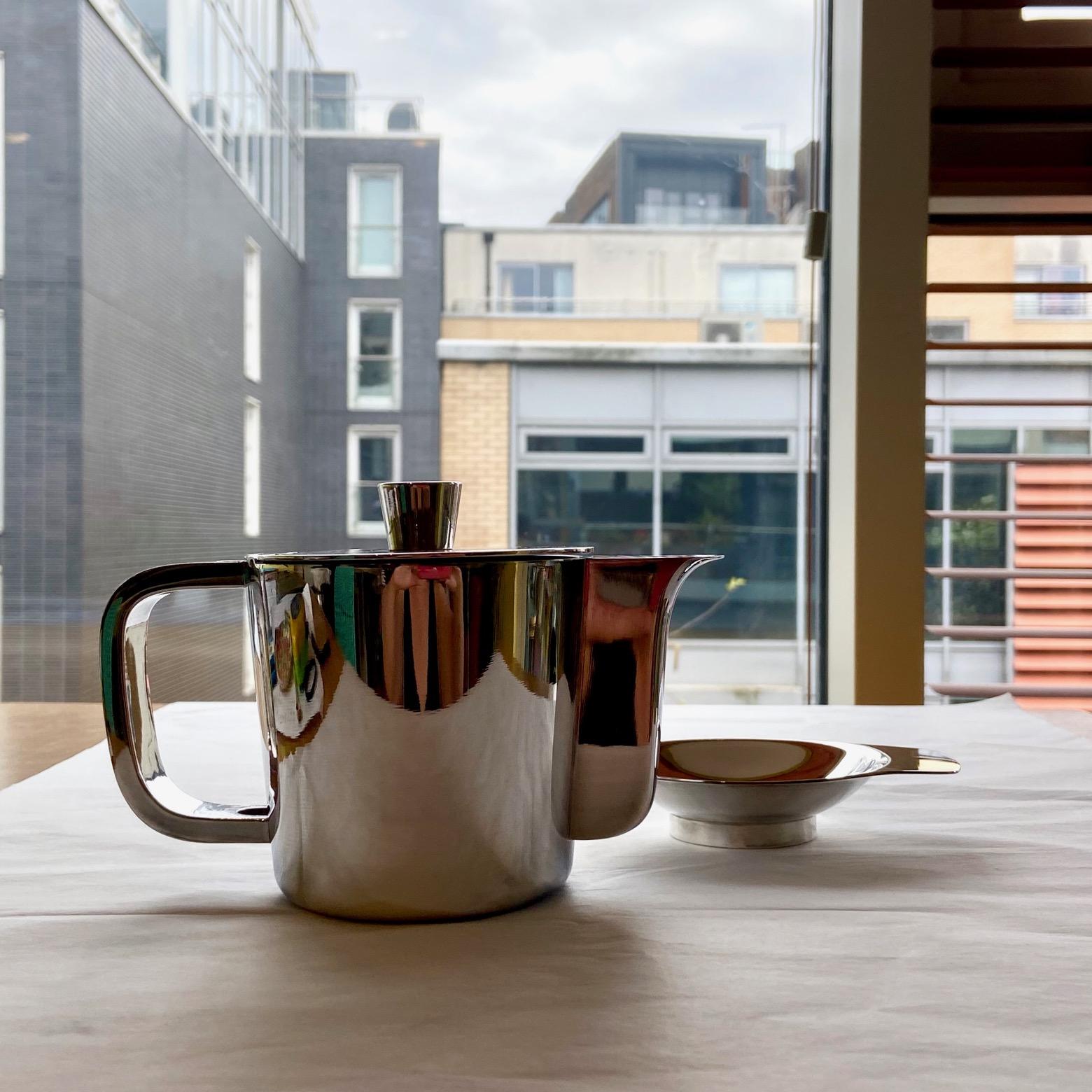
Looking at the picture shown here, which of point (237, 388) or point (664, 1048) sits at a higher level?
point (237, 388)

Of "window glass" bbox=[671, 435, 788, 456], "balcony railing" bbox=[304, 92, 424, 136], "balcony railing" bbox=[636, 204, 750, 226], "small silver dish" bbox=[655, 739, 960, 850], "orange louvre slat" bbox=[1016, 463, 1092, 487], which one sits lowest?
"small silver dish" bbox=[655, 739, 960, 850]

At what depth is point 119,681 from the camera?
35 centimetres

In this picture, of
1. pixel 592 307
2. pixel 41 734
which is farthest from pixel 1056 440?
pixel 41 734

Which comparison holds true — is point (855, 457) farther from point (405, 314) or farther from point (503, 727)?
point (405, 314)

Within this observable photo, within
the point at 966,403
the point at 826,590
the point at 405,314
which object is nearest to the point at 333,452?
the point at 405,314

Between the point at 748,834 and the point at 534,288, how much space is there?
6.65ft

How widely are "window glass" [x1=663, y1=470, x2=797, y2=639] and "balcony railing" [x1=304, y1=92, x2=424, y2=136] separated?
1059mm

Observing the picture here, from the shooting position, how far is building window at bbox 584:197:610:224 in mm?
2244

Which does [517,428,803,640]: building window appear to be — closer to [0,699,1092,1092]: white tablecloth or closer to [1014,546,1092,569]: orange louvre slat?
[1014,546,1092,569]: orange louvre slat

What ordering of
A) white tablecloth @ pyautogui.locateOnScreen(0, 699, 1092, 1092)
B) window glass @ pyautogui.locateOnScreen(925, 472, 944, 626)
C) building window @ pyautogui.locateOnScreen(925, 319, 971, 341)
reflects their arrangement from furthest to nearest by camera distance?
building window @ pyautogui.locateOnScreen(925, 319, 971, 341) < window glass @ pyautogui.locateOnScreen(925, 472, 944, 626) < white tablecloth @ pyautogui.locateOnScreen(0, 699, 1092, 1092)

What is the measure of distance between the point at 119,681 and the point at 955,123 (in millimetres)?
1500

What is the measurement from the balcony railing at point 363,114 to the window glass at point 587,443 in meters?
0.80

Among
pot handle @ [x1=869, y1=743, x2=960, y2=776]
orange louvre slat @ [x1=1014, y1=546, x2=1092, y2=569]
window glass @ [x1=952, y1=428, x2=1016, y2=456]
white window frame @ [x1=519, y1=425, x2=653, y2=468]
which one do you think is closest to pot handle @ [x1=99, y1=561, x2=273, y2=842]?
pot handle @ [x1=869, y1=743, x2=960, y2=776]

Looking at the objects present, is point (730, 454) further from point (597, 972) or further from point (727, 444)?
point (597, 972)
